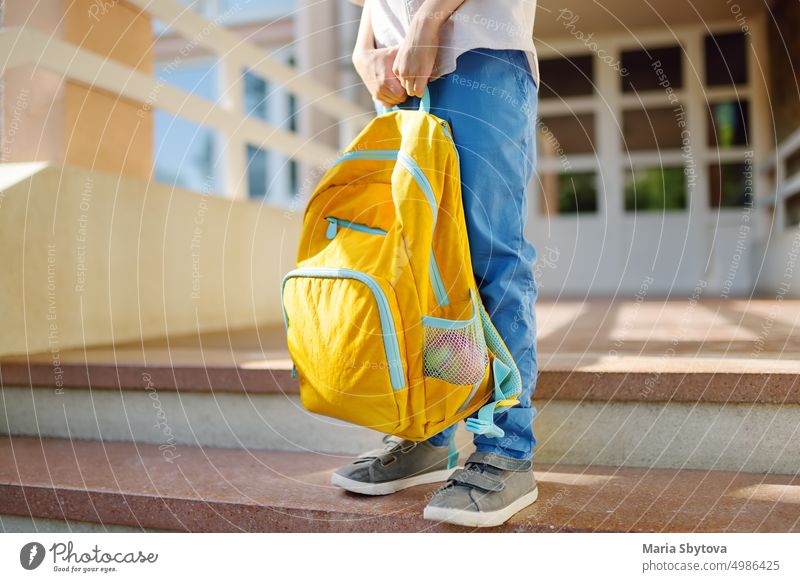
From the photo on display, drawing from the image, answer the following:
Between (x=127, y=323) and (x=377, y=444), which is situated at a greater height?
(x=127, y=323)

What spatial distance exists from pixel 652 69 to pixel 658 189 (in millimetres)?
898

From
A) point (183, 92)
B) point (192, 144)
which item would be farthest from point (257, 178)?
point (183, 92)

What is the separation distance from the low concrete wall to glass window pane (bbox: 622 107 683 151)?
3.18 metres

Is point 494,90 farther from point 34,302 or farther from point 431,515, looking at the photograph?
point 34,302

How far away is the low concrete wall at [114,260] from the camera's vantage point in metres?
1.96

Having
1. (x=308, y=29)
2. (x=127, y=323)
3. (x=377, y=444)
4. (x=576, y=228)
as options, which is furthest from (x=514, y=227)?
(x=308, y=29)

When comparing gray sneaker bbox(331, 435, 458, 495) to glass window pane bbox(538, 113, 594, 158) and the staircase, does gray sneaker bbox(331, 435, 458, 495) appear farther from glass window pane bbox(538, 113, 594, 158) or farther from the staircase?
glass window pane bbox(538, 113, 594, 158)

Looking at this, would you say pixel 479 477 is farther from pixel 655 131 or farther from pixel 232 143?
pixel 655 131

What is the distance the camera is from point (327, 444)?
1636mm

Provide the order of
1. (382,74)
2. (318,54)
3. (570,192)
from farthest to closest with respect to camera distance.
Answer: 1. (318,54)
2. (570,192)
3. (382,74)
